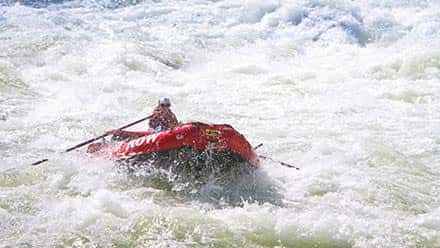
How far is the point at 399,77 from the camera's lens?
14.7 meters

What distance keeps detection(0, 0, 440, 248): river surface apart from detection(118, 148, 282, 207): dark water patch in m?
0.04

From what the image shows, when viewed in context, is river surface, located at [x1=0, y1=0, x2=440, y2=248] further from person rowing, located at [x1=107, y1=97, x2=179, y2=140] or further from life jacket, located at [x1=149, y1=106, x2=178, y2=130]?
life jacket, located at [x1=149, y1=106, x2=178, y2=130]

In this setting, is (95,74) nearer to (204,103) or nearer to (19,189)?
(204,103)

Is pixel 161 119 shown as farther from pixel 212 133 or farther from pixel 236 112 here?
pixel 236 112

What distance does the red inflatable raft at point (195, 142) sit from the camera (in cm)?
711

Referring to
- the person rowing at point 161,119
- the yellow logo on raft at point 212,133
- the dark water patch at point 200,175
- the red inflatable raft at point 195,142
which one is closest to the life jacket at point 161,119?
the person rowing at point 161,119

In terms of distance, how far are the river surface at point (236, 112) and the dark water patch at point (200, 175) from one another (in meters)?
0.04

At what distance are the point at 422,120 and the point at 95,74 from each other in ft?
25.7

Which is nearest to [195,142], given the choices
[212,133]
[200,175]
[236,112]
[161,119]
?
[212,133]

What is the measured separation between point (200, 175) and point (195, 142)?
531mm

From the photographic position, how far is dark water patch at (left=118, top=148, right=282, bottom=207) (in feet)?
23.6

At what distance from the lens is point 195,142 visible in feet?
23.3

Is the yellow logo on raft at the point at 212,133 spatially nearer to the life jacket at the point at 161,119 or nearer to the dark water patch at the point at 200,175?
the dark water patch at the point at 200,175

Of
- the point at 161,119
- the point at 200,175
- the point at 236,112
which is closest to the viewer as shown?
the point at 200,175
